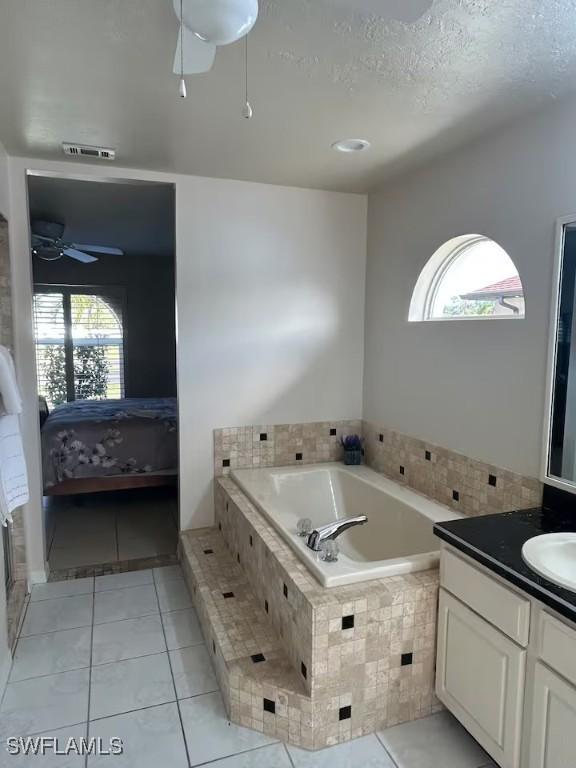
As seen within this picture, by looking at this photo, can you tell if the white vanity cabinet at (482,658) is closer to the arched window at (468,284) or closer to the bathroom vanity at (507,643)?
the bathroom vanity at (507,643)

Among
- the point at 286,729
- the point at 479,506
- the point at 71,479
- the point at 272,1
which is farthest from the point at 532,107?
the point at 71,479

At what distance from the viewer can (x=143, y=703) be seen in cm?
203

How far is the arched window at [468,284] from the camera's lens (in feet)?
7.87

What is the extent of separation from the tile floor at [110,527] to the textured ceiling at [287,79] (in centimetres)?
249

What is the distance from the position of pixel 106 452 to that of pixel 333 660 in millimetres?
2765

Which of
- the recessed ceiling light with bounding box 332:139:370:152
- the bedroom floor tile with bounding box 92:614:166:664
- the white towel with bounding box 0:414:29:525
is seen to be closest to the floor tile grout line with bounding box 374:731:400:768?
the bedroom floor tile with bounding box 92:614:166:664

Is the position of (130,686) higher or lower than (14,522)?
lower

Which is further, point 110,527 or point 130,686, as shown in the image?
point 110,527

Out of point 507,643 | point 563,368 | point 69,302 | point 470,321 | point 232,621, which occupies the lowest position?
point 232,621

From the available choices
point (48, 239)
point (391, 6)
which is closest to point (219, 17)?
point (391, 6)

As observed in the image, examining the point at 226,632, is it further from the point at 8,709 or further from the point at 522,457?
the point at 522,457

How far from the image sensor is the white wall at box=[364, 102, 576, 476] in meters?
2.06

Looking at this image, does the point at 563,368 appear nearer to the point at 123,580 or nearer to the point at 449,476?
the point at 449,476

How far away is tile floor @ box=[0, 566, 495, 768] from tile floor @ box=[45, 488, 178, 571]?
547 millimetres
